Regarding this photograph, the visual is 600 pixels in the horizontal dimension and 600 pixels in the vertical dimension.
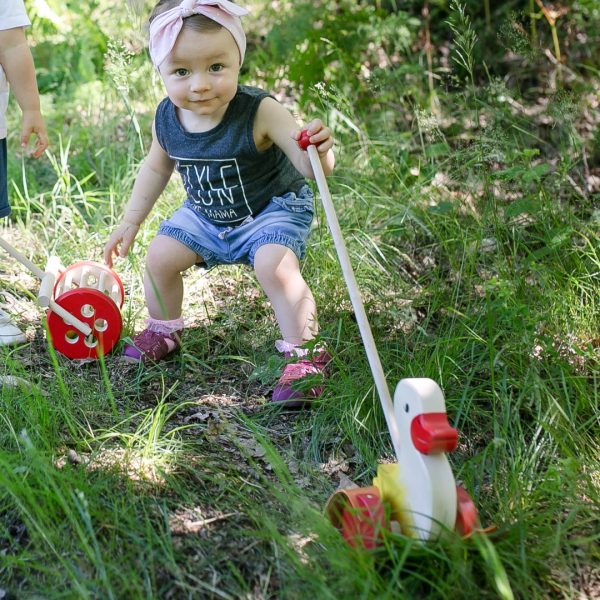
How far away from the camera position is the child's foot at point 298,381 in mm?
2439

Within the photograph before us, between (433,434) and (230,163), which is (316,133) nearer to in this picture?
(230,163)

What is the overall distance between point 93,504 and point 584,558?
1.09 metres

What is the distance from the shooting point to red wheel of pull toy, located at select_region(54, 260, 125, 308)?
2.83 metres

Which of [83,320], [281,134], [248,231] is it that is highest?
[281,134]

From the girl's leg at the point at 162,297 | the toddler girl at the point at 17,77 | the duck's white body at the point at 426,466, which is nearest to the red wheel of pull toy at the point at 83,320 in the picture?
the girl's leg at the point at 162,297

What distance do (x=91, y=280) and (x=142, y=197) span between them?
34 cm

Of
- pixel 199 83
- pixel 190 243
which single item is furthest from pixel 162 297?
pixel 199 83

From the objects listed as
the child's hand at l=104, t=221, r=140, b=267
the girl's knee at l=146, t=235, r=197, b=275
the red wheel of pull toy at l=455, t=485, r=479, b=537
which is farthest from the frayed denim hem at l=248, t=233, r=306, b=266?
the red wheel of pull toy at l=455, t=485, r=479, b=537

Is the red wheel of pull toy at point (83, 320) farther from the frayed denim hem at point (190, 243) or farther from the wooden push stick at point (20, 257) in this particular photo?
the frayed denim hem at point (190, 243)

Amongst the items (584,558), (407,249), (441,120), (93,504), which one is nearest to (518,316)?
(584,558)

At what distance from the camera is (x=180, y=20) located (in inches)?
93.6

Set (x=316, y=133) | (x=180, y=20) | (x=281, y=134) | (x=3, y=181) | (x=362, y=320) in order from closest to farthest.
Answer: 1. (x=362, y=320)
2. (x=316, y=133)
3. (x=180, y=20)
4. (x=281, y=134)
5. (x=3, y=181)

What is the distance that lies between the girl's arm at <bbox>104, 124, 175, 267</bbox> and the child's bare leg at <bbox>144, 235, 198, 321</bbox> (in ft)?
0.35

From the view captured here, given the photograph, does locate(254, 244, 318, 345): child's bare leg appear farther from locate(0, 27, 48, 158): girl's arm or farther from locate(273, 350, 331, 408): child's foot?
locate(0, 27, 48, 158): girl's arm
